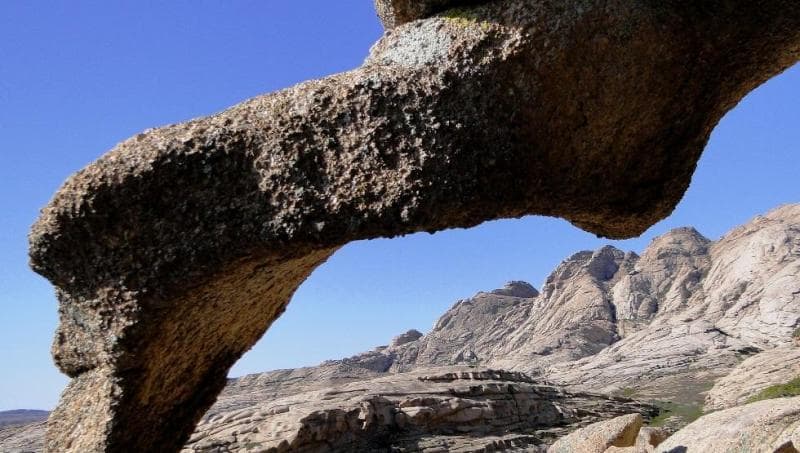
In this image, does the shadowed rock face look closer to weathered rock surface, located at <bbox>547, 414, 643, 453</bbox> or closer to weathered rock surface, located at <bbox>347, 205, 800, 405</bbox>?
weathered rock surface, located at <bbox>547, 414, 643, 453</bbox>

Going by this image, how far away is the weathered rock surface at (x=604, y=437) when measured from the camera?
17.5 metres

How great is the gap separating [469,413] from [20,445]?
82.4ft

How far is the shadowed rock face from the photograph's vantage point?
677 centimetres

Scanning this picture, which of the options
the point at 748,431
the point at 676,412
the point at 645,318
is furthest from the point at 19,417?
the point at 748,431

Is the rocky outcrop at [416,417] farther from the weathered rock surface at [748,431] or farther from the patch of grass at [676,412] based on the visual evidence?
the weathered rock surface at [748,431]

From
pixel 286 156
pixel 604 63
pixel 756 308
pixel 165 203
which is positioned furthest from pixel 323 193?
pixel 756 308

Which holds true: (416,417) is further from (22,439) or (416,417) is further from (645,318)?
(645,318)

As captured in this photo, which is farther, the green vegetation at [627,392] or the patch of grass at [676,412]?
the green vegetation at [627,392]

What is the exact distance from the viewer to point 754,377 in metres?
36.4

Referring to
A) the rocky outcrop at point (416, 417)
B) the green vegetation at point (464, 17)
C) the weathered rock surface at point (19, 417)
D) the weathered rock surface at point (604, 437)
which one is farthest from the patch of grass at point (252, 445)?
the weathered rock surface at point (19, 417)

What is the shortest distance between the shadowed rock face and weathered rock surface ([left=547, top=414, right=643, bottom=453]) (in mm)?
11891

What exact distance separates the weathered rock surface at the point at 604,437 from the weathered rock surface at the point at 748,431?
4486 mm

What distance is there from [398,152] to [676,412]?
34604 millimetres

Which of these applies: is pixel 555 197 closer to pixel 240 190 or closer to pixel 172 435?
pixel 240 190
